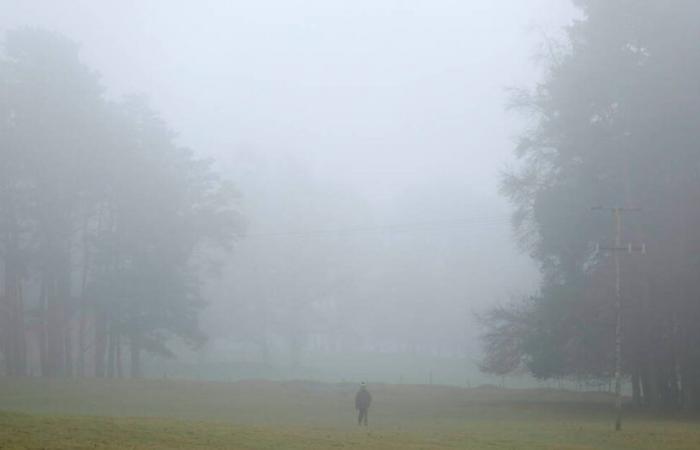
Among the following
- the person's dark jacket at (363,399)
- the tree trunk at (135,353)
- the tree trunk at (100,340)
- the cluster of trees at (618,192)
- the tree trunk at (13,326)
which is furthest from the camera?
the tree trunk at (100,340)

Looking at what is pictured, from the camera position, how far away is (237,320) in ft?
247

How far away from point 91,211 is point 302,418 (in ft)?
71.2

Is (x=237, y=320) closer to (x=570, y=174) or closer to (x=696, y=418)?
(x=570, y=174)

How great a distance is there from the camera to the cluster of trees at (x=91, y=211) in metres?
51.4

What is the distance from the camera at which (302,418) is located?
40062mm

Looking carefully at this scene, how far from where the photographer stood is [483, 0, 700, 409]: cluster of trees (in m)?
40.0

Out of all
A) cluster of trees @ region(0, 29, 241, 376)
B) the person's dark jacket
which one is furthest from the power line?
the person's dark jacket

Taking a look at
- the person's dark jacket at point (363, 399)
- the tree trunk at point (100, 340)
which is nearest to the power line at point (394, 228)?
the tree trunk at point (100, 340)

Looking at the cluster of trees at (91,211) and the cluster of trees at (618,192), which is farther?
the cluster of trees at (91,211)

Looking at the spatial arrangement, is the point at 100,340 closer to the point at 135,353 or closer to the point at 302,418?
the point at 135,353

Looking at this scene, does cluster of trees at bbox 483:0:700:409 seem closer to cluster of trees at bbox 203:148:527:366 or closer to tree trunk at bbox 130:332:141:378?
tree trunk at bbox 130:332:141:378

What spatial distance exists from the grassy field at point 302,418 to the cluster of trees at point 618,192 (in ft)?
10.4

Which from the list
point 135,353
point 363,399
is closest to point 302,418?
point 363,399

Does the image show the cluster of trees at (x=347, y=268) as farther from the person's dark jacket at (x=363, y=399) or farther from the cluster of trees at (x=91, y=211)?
the person's dark jacket at (x=363, y=399)
